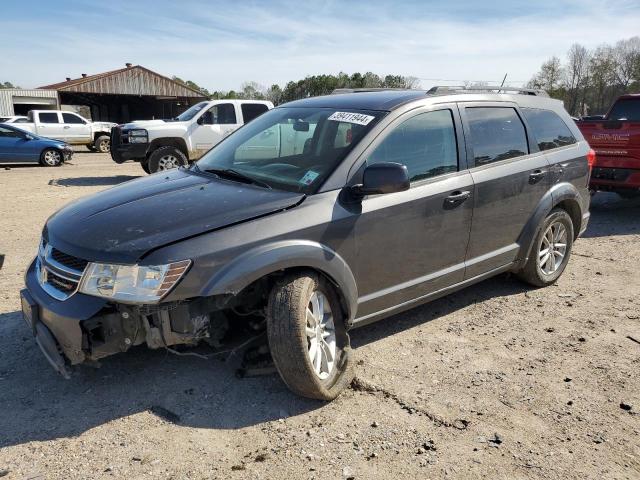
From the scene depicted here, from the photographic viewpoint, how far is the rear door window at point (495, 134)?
4.22m

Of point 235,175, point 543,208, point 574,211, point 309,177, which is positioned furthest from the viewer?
point 574,211

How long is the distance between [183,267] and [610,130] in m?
7.88

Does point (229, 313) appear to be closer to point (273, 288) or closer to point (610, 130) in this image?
point (273, 288)

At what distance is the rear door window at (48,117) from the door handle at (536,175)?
70.2 ft

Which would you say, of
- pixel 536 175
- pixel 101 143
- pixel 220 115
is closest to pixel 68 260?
pixel 536 175

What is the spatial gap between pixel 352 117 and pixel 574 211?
9.27 feet

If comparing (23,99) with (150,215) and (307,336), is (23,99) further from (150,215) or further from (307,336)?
(307,336)

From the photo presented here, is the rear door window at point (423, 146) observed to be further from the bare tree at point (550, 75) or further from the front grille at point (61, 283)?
the bare tree at point (550, 75)

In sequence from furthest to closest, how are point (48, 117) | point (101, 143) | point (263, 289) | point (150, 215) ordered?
point (101, 143) < point (48, 117) < point (263, 289) < point (150, 215)

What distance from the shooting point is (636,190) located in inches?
325

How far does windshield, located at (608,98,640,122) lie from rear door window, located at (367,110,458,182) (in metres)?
6.87

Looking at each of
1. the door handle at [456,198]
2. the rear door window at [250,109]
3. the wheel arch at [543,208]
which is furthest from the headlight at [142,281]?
the rear door window at [250,109]

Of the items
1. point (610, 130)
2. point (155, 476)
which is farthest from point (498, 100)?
point (610, 130)

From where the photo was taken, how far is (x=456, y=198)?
12.8ft
